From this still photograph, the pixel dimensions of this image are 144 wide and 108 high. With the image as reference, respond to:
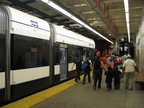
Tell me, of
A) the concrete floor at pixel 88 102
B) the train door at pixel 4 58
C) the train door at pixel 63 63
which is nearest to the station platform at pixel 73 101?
the concrete floor at pixel 88 102

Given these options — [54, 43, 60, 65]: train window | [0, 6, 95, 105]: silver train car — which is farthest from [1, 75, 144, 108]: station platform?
[54, 43, 60, 65]: train window

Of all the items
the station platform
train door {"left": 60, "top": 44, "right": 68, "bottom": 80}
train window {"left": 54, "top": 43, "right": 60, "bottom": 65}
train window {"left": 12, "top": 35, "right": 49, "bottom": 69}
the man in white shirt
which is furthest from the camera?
train door {"left": 60, "top": 44, "right": 68, "bottom": 80}

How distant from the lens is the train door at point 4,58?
4.78 meters

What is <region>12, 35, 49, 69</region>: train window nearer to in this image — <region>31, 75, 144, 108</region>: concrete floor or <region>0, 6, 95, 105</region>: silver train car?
<region>0, 6, 95, 105</region>: silver train car

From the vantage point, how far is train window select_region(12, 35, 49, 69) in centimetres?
533

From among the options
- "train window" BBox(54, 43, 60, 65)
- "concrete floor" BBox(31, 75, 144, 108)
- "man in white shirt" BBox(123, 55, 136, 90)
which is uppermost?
"train window" BBox(54, 43, 60, 65)

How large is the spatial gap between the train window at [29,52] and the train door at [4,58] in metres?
0.26

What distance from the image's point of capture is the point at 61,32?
8.75m

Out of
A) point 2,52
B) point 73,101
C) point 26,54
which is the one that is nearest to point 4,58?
point 2,52

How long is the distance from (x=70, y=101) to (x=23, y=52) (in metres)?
2.42

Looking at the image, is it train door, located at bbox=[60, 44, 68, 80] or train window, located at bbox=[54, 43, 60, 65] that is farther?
train door, located at bbox=[60, 44, 68, 80]

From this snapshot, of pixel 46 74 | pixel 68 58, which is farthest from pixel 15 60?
pixel 68 58

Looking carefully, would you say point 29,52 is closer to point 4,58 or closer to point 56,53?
point 4,58

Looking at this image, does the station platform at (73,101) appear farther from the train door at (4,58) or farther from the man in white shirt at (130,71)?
the man in white shirt at (130,71)
